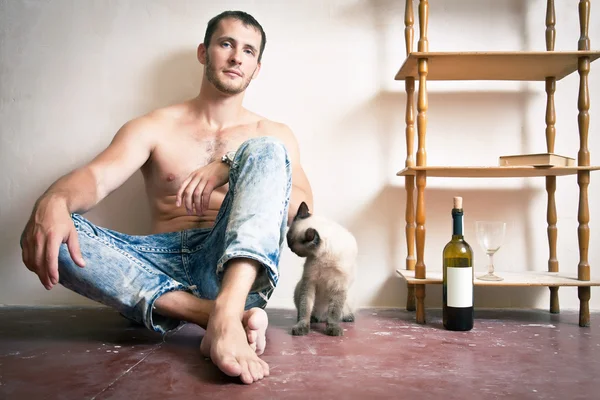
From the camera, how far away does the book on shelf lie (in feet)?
5.65

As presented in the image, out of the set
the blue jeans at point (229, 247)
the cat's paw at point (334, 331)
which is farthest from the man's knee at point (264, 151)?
the cat's paw at point (334, 331)

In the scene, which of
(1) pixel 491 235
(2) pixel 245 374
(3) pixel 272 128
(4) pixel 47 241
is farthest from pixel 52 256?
(1) pixel 491 235

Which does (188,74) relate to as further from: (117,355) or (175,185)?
(117,355)

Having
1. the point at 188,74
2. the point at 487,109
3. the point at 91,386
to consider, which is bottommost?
the point at 91,386

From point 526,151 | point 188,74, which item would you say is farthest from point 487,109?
point 188,74

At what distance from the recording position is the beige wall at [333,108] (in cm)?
213

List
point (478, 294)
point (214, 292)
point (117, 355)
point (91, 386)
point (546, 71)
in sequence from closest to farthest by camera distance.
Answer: point (91, 386)
point (117, 355)
point (214, 292)
point (546, 71)
point (478, 294)

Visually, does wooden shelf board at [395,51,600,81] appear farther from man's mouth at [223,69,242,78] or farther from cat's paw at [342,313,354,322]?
cat's paw at [342,313,354,322]

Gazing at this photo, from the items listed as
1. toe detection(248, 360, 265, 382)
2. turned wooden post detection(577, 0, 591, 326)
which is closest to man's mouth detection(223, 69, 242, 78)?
toe detection(248, 360, 265, 382)

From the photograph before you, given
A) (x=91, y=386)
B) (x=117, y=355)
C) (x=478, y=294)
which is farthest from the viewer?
(x=478, y=294)

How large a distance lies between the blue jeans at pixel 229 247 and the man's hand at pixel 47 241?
12cm

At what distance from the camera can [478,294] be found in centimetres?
212

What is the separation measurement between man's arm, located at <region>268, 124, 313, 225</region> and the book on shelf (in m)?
0.73

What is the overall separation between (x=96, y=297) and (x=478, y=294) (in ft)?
5.10
